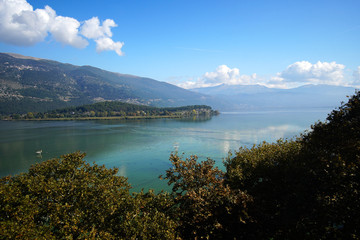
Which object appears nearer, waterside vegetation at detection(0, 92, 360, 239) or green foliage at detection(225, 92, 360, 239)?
waterside vegetation at detection(0, 92, 360, 239)

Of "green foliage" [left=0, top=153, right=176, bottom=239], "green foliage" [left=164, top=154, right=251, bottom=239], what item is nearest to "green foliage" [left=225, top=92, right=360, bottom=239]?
"green foliage" [left=164, top=154, right=251, bottom=239]

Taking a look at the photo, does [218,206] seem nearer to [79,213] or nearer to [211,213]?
[211,213]

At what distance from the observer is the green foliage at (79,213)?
13352 millimetres

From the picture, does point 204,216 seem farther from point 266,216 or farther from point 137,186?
point 137,186

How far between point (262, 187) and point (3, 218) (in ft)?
70.3

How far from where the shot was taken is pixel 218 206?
16.9 meters

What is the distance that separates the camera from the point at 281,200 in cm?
1898

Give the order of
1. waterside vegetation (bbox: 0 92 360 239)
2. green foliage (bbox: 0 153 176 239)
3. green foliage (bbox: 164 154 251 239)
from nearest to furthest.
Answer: green foliage (bbox: 0 153 176 239) → waterside vegetation (bbox: 0 92 360 239) → green foliage (bbox: 164 154 251 239)

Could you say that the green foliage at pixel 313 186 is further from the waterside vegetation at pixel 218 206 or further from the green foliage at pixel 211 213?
the green foliage at pixel 211 213

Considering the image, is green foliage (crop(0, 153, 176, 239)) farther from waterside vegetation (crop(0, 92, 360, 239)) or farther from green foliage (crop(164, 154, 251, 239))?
green foliage (crop(164, 154, 251, 239))

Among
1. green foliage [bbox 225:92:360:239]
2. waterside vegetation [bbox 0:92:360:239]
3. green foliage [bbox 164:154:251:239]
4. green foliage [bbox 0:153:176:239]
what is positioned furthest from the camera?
green foliage [bbox 164:154:251:239]

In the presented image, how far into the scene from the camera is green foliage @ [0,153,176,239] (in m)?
13.4

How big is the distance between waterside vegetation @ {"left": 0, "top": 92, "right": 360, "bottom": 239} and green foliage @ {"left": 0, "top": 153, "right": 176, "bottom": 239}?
1.9 inches

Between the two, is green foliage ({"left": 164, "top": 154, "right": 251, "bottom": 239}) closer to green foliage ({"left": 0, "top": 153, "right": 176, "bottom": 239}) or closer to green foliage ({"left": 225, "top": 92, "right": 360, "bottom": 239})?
green foliage ({"left": 225, "top": 92, "right": 360, "bottom": 239})
